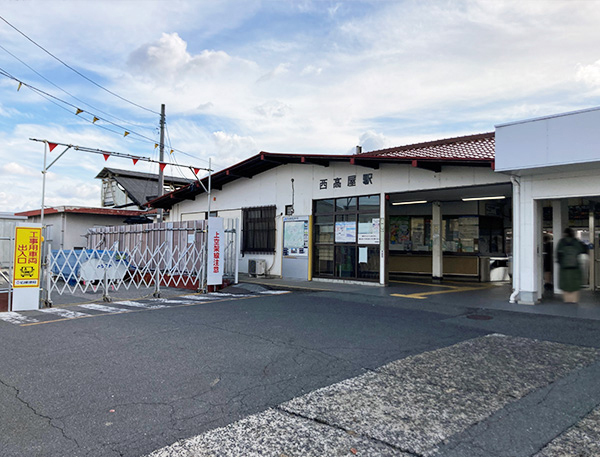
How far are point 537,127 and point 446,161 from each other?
93.1 inches

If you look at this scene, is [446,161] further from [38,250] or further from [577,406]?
[38,250]

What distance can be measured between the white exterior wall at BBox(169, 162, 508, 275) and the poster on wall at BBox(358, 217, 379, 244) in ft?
3.10

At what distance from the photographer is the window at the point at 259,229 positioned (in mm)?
16422

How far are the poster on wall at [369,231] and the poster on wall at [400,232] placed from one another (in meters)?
4.92

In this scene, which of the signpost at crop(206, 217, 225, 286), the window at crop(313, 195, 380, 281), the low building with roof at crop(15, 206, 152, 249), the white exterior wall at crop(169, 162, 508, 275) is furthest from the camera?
the low building with roof at crop(15, 206, 152, 249)

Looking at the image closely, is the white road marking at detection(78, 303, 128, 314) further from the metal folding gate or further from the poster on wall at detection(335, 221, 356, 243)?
the poster on wall at detection(335, 221, 356, 243)

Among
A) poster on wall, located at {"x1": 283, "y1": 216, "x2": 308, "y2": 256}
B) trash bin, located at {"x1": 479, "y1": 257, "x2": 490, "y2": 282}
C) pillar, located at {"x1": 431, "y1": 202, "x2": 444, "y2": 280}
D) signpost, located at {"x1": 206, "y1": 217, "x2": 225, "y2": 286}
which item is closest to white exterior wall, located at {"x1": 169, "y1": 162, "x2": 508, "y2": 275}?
poster on wall, located at {"x1": 283, "y1": 216, "x2": 308, "y2": 256}

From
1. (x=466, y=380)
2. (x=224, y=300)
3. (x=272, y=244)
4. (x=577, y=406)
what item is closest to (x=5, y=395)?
(x=466, y=380)

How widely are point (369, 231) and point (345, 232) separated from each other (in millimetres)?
968

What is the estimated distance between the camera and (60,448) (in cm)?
314

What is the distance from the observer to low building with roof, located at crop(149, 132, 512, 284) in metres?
12.7

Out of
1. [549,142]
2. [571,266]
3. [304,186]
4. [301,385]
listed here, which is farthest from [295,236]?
[301,385]

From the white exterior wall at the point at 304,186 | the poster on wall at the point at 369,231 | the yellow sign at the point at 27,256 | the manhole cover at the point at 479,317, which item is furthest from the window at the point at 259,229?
the manhole cover at the point at 479,317

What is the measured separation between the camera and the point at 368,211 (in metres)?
13.7
